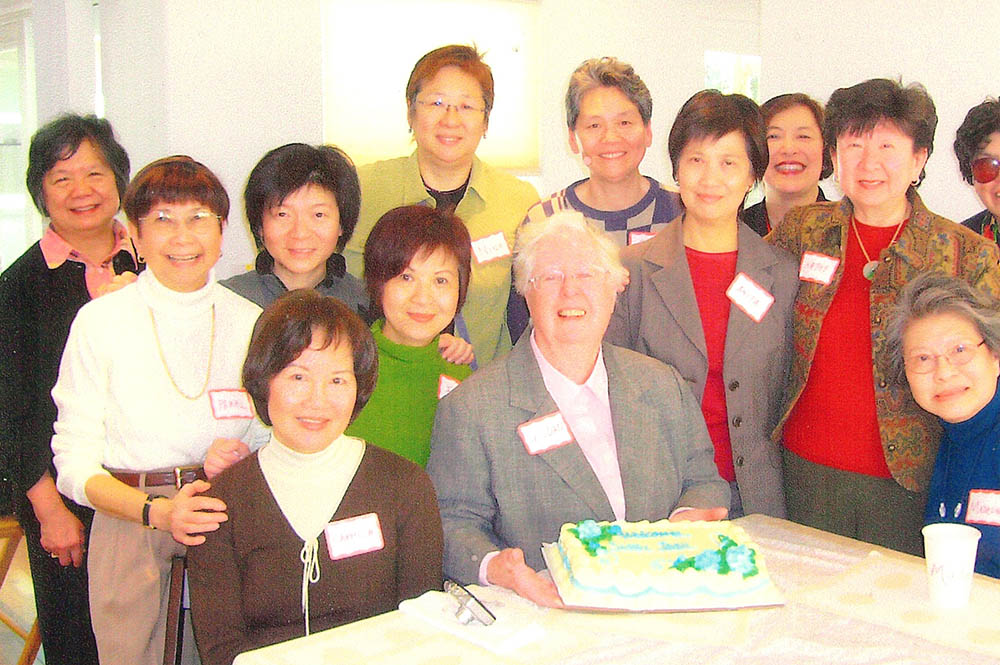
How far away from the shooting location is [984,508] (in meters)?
2.28

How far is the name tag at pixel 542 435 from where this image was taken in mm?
2330

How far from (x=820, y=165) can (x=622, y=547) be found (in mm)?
2381

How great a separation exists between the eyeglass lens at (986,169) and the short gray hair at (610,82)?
1137 mm

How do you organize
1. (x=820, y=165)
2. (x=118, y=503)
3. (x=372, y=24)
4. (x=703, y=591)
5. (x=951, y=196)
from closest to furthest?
1. (x=703, y=591)
2. (x=118, y=503)
3. (x=820, y=165)
4. (x=951, y=196)
5. (x=372, y=24)

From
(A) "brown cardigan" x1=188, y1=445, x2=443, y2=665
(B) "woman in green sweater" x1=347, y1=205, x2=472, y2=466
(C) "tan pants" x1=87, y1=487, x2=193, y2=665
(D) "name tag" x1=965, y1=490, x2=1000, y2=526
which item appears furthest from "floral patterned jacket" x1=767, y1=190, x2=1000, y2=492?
(C) "tan pants" x1=87, y1=487, x2=193, y2=665

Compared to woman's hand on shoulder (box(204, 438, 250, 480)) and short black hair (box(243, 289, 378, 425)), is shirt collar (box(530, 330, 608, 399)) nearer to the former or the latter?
short black hair (box(243, 289, 378, 425))

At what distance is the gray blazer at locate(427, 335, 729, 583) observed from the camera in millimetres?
2326

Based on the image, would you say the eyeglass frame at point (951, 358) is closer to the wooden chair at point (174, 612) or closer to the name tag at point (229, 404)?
the name tag at point (229, 404)

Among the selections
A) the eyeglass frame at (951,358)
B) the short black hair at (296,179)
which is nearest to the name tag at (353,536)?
the short black hair at (296,179)

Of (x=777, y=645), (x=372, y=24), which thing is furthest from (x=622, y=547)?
(x=372, y=24)

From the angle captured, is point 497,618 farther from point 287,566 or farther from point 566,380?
point 566,380

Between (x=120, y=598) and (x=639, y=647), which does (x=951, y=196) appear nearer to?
(x=639, y=647)

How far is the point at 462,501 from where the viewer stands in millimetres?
2332

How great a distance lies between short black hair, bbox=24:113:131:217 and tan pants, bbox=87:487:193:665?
4.03 feet
